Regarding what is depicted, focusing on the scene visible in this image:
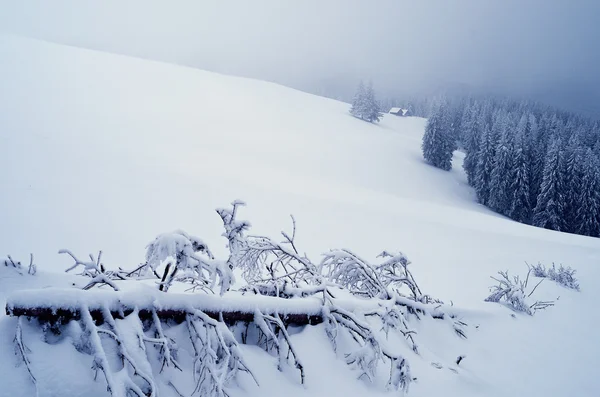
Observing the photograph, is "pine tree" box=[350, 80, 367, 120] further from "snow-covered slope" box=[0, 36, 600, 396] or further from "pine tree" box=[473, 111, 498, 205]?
"pine tree" box=[473, 111, 498, 205]

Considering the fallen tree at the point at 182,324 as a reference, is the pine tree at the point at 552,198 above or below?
below

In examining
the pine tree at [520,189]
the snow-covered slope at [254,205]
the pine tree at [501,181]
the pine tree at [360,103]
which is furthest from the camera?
the pine tree at [360,103]

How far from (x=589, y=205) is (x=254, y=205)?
40.8m

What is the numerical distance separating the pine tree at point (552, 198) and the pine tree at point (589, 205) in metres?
1.81

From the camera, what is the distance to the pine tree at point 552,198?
37.4m

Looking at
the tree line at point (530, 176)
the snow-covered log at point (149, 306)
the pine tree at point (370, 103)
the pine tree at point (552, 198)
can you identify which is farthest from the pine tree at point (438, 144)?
the snow-covered log at point (149, 306)

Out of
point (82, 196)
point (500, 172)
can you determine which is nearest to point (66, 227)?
point (82, 196)

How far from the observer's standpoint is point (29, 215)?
10211 millimetres

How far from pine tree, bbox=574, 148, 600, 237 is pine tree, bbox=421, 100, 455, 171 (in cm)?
1649

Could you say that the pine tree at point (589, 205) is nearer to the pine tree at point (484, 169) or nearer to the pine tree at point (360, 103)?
the pine tree at point (484, 169)

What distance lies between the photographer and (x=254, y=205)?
16.5 metres

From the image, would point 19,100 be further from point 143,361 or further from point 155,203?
point 143,361

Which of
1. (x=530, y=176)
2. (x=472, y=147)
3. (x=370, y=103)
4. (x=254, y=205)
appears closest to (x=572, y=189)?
(x=530, y=176)

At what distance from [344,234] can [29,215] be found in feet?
38.3
